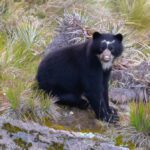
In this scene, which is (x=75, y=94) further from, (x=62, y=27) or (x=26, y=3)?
(x=26, y=3)

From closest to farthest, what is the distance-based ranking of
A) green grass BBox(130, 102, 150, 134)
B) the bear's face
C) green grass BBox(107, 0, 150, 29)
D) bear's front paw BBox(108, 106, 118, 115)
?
green grass BBox(130, 102, 150, 134)
the bear's face
bear's front paw BBox(108, 106, 118, 115)
green grass BBox(107, 0, 150, 29)

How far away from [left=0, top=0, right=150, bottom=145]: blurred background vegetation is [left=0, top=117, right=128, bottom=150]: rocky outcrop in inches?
14.4

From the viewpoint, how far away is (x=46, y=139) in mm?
5430

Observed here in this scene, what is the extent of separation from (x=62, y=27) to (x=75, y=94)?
3346 millimetres

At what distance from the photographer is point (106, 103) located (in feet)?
20.3

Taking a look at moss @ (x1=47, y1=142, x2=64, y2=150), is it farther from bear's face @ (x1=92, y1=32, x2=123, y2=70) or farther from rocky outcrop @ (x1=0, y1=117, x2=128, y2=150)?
bear's face @ (x1=92, y1=32, x2=123, y2=70)

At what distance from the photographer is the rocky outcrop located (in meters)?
5.38

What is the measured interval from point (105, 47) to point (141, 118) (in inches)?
35.4

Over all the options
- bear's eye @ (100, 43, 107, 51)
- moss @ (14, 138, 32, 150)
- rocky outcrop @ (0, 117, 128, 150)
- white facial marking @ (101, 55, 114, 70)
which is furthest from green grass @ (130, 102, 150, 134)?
moss @ (14, 138, 32, 150)

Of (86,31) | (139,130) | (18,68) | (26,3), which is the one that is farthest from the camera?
(26,3)

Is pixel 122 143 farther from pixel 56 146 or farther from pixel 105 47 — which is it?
pixel 105 47

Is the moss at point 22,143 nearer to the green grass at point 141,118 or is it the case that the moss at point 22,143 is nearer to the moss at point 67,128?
the moss at point 67,128

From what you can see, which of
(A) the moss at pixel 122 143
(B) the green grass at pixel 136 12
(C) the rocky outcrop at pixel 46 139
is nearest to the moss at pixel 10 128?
(C) the rocky outcrop at pixel 46 139

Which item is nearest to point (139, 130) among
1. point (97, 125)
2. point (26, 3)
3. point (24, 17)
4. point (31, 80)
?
point (97, 125)
